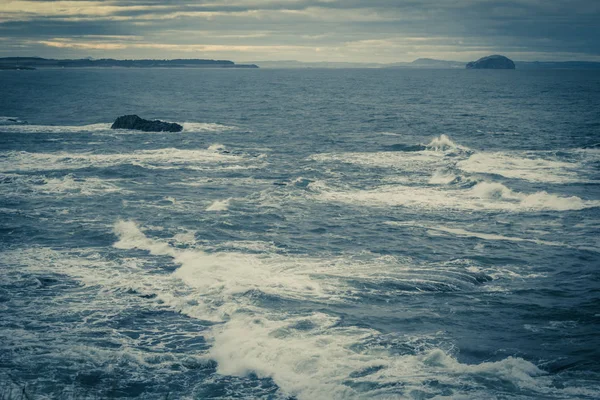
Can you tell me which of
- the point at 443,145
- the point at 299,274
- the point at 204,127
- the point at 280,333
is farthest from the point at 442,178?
the point at 204,127

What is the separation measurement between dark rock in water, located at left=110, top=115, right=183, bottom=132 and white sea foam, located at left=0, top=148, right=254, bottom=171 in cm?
1537

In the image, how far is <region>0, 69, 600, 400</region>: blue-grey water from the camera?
741 inches

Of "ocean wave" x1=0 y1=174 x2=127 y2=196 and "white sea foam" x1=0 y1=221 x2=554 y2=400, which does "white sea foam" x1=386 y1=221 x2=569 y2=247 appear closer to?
"white sea foam" x1=0 y1=221 x2=554 y2=400

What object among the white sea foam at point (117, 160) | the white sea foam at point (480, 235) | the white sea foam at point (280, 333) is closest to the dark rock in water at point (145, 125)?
the white sea foam at point (117, 160)

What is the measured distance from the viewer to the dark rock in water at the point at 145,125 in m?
74.7

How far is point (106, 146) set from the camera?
6225 cm

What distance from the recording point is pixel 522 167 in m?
51.4

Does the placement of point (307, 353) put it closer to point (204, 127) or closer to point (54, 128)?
point (204, 127)

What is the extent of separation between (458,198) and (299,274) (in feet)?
57.5

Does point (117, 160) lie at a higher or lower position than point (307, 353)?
higher

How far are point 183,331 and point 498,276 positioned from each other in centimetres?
1387

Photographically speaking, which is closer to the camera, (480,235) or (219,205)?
(480,235)

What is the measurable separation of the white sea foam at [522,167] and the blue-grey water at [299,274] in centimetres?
29

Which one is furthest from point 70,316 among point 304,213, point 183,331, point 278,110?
point 278,110
